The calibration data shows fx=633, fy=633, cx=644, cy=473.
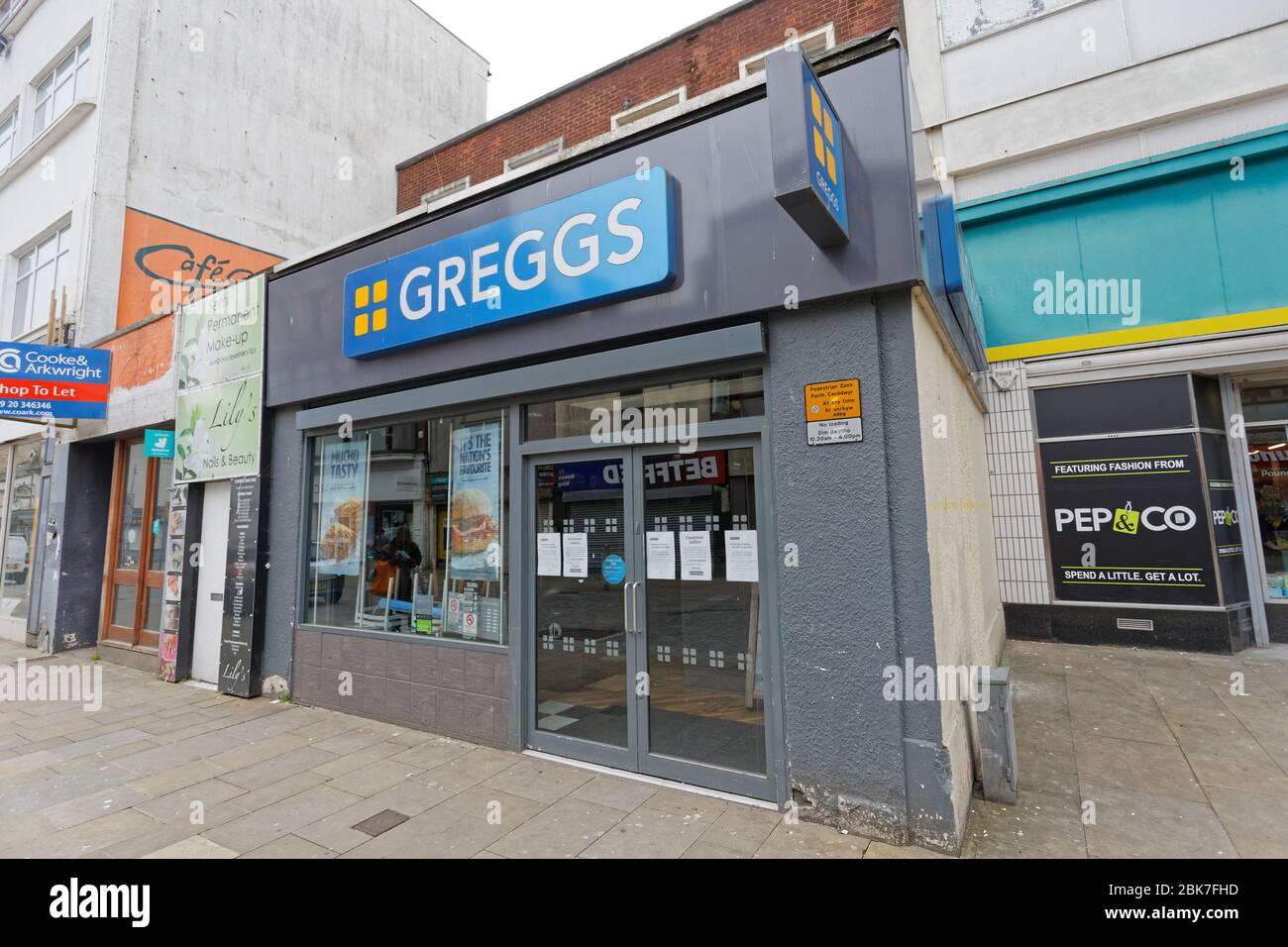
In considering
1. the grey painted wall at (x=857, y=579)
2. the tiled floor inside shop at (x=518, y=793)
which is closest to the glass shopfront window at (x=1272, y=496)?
the tiled floor inside shop at (x=518, y=793)

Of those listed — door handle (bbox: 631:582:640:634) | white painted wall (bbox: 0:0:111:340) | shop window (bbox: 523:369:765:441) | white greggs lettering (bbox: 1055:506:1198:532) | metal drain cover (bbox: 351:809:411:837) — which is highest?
white painted wall (bbox: 0:0:111:340)

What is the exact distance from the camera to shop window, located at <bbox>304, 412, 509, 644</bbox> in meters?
5.47

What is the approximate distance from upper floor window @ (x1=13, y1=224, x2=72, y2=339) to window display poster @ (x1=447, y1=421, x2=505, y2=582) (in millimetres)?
9632

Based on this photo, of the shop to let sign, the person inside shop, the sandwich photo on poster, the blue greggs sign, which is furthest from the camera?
the person inside shop

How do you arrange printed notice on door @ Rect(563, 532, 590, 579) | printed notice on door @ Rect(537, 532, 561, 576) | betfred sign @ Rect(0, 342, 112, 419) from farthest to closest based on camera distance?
betfred sign @ Rect(0, 342, 112, 419) < printed notice on door @ Rect(537, 532, 561, 576) < printed notice on door @ Rect(563, 532, 590, 579)

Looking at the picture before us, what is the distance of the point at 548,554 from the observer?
502 centimetres

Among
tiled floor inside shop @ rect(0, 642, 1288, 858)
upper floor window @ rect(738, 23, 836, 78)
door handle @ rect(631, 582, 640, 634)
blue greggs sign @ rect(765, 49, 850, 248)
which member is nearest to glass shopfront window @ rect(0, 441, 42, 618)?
tiled floor inside shop @ rect(0, 642, 1288, 858)

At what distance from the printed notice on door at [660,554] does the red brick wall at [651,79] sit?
26.9ft

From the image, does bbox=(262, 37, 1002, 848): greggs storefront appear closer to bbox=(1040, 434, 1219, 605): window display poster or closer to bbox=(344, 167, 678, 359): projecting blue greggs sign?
bbox=(344, 167, 678, 359): projecting blue greggs sign

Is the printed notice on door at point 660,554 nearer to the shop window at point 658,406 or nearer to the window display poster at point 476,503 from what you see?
the shop window at point 658,406

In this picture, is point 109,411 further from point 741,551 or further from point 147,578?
point 741,551

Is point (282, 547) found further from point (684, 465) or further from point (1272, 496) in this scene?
point (1272, 496)

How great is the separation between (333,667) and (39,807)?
223cm

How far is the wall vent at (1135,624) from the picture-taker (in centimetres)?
784
